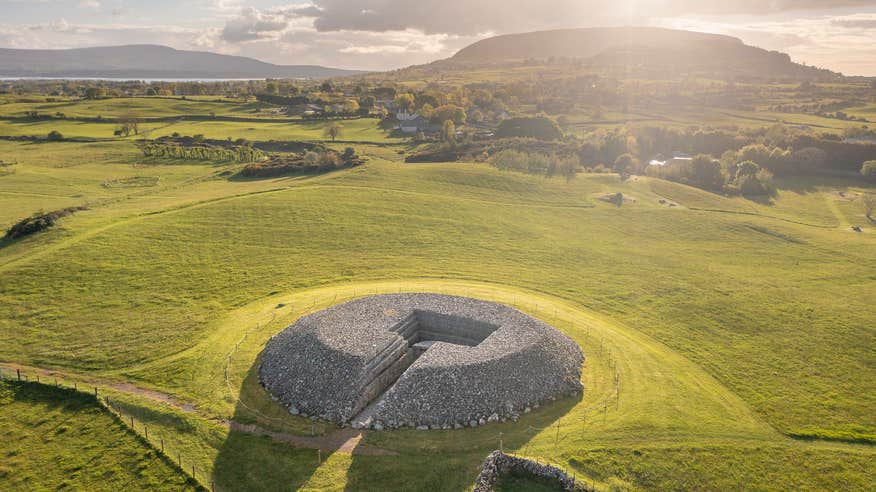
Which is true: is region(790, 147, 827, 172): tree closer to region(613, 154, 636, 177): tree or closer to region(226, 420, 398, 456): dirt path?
region(613, 154, 636, 177): tree

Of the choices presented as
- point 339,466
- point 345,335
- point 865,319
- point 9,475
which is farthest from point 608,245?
point 9,475

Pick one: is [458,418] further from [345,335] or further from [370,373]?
[345,335]

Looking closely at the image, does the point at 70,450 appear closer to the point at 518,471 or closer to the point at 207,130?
the point at 518,471

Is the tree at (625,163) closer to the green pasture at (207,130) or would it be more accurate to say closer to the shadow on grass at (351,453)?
the green pasture at (207,130)

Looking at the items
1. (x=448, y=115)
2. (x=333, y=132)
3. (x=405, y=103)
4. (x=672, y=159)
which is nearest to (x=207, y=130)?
(x=333, y=132)

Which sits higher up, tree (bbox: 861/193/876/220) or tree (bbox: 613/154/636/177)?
tree (bbox: 613/154/636/177)

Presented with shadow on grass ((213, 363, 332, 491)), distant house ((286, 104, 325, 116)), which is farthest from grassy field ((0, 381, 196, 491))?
distant house ((286, 104, 325, 116))
